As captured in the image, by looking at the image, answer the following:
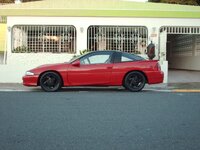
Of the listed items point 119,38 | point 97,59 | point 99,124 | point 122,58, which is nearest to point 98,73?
point 97,59

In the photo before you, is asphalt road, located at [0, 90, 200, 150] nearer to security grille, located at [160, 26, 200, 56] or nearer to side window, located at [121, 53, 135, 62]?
Result: side window, located at [121, 53, 135, 62]

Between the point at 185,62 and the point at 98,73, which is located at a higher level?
the point at 185,62

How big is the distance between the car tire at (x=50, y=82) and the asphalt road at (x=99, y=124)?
88.7 inches

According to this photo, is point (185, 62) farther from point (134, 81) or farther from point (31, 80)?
point (31, 80)

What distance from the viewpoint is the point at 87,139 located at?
6.83 metres

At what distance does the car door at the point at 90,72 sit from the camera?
14.5m

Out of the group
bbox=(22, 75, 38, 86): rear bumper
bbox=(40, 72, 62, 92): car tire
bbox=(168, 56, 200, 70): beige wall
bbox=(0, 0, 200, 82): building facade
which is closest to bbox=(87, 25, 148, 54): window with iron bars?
bbox=(0, 0, 200, 82): building facade

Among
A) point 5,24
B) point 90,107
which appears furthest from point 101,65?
point 5,24

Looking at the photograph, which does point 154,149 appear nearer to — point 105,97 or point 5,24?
point 105,97

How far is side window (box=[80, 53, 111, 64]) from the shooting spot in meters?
14.8

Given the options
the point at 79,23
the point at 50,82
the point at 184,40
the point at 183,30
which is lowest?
the point at 50,82

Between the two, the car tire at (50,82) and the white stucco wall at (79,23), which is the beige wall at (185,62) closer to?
the white stucco wall at (79,23)

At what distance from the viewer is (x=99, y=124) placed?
8.07m

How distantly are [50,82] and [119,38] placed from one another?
8.03 m
